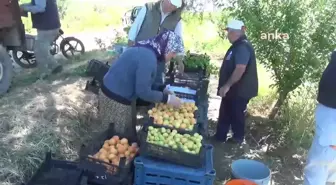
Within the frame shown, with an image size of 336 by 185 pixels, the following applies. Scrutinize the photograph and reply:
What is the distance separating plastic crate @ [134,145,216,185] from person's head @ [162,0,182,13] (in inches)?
78.7

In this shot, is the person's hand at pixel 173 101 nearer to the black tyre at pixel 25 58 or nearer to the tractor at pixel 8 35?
the tractor at pixel 8 35

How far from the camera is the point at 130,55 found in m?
3.69

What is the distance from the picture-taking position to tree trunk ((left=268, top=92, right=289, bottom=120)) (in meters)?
6.35

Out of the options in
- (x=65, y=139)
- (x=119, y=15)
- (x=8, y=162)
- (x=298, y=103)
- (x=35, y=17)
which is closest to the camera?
(x=8, y=162)

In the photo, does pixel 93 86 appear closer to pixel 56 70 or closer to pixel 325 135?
pixel 56 70

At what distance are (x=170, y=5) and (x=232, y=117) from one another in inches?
75.5

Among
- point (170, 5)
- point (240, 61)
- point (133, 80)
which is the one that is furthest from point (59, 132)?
point (240, 61)

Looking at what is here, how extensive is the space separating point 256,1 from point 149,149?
3.48 meters

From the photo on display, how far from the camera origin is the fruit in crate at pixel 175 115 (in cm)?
380

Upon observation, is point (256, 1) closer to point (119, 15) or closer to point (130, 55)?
point (130, 55)

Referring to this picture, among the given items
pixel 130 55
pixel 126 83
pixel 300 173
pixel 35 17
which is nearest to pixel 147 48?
pixel 130 55

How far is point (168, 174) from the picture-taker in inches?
124

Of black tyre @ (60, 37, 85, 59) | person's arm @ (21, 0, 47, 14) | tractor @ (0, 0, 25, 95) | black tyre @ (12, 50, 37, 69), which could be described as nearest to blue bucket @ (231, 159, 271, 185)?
tractor @ (0, 0, 25, 95)

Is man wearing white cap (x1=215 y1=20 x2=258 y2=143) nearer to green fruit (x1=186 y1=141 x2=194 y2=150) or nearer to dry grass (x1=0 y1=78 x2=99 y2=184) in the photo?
dry grass (x1=0 y1=78 x2=99 y2=184)
